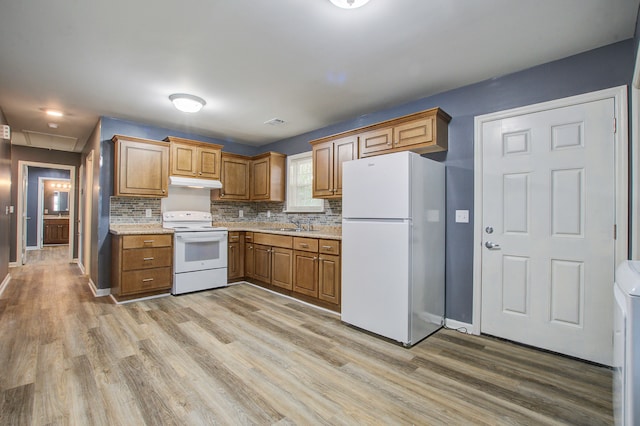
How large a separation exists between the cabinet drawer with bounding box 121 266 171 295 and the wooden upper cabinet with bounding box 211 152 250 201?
4.91 feet

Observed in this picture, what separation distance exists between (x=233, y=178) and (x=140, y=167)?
4.61 ft

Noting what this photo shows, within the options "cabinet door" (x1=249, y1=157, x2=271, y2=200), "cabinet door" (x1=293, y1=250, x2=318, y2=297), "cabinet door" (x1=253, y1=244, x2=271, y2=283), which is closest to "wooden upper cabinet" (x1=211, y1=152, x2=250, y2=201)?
"cabinet door" (x1=249, y1=157, x2=271, y2=200)

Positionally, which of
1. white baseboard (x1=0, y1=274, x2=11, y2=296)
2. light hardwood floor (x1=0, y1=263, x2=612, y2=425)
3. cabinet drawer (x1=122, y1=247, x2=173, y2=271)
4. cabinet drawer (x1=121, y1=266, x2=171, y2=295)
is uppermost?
Answer: cabinet drawer (x1=122, y1=247, x2=173, y2=271)

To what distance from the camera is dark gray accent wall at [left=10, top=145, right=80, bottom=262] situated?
19.6 feet

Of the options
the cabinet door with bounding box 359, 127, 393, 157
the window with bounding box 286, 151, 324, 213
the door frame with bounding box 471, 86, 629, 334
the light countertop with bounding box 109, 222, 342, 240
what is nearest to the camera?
the door frame with bounding box 471, 86, 629, 334

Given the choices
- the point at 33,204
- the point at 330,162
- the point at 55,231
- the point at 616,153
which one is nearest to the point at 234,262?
the point at 330,162

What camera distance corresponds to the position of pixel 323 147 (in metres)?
4.01

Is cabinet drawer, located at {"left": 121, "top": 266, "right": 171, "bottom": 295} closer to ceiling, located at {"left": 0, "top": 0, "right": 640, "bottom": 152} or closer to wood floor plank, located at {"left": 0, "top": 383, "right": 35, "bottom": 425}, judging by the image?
wood floor plank, located at {"left": 0, "top": 383, "right": 35, "bottom": 425}

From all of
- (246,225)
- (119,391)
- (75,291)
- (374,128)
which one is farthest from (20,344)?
(374,128)

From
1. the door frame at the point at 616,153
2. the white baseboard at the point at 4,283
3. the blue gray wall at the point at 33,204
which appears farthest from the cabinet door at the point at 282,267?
the blue gray wall at the point at 33,204

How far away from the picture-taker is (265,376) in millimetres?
2133

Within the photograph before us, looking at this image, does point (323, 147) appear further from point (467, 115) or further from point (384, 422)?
point (384, 422)

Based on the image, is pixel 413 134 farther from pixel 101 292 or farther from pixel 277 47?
pixel 101 292

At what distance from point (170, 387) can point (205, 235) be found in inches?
101
